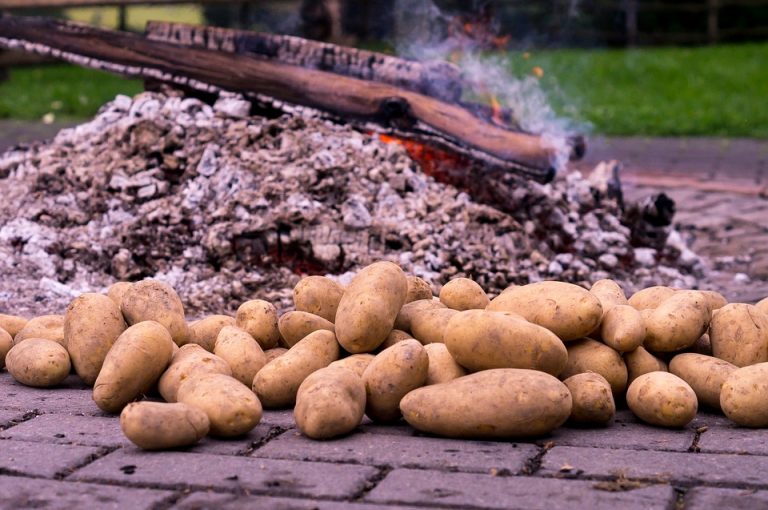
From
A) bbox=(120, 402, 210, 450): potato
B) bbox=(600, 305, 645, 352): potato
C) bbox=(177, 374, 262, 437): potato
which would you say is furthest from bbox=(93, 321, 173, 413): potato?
bbox=(600, 305, 645, 352): potato

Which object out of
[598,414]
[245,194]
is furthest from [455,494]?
[245,194]

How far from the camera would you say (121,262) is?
4703 millimetres

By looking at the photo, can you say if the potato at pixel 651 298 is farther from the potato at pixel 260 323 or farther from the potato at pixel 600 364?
the potato at pixel 260 323

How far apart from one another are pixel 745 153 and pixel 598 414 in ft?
24.5

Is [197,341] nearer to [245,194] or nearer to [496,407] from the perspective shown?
[496,407]

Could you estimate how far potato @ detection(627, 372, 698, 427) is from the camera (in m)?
2.80

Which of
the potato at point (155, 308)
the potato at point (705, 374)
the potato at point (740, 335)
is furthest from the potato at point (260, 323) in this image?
A: the potato at point (740, 335)

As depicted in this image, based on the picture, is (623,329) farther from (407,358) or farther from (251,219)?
(251,219)

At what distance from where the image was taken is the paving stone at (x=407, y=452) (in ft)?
8.18

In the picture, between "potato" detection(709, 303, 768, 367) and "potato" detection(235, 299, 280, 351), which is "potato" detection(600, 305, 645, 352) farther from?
"potato" detection(235, 299, 280, 351)

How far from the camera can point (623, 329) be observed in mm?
Result: 3006

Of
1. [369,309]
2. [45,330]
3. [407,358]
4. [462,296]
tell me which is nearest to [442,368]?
[407,358]

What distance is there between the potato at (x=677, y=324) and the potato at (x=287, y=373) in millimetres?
899

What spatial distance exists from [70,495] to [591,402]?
127 cm
